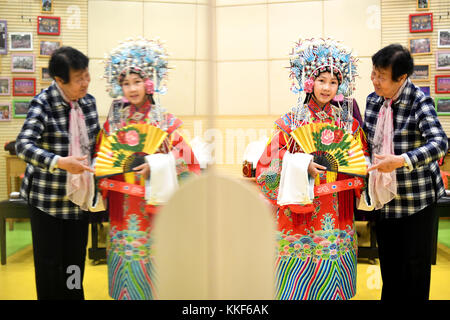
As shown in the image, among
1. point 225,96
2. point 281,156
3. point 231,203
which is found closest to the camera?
point 231,203

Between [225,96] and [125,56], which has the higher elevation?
[125,56]

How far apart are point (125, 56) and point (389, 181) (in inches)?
54.3

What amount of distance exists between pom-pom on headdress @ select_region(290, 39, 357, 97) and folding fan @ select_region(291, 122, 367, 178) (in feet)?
0.63

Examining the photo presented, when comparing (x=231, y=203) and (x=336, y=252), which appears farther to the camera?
(x=336, y=252)

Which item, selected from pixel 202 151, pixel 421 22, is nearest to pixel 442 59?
pixel 421 22

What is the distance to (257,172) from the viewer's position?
2578 mm

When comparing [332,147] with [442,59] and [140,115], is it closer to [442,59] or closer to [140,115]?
[442,59]

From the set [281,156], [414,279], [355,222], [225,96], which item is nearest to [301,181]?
[281,156]

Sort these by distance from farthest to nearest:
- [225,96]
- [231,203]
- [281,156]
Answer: [281,156]
[225,96]
[231,203]

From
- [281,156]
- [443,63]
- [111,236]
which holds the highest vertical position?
[443,63]

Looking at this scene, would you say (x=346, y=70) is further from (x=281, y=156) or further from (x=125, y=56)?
(x=125, y=56)

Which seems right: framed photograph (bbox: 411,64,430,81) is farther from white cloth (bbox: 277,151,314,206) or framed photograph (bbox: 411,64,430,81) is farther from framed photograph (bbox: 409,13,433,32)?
white cloth (bbox: 277,151,314,206)

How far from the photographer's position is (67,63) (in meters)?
2.46

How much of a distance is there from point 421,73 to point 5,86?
198cm
